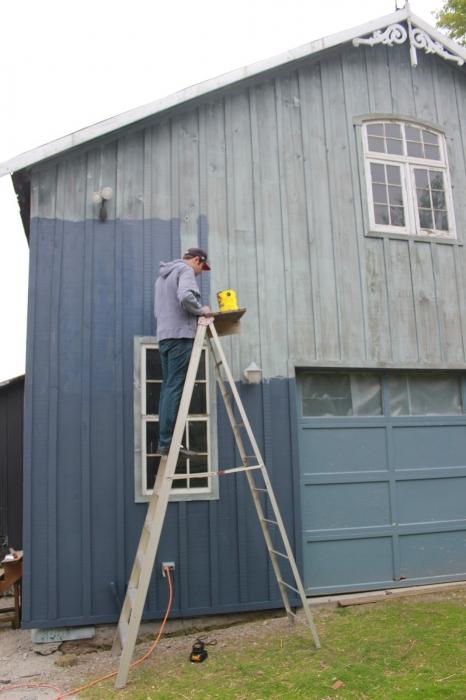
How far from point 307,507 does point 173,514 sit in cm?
138

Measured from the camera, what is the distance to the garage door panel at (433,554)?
601cm

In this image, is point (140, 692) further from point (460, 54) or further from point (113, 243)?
point (460, 54)

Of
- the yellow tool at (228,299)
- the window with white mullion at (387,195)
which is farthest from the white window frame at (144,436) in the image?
the window with white mullion at (387,195)

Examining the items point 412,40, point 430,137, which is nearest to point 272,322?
point 430,137

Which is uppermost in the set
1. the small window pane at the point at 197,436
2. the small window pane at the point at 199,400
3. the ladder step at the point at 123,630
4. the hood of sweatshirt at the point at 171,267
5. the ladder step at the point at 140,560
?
the hood of sweatshirt at the point at 171,267

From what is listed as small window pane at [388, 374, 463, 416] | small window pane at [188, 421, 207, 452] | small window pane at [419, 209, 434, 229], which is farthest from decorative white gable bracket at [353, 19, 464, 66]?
small window pane at [188, 421, 207, 452]

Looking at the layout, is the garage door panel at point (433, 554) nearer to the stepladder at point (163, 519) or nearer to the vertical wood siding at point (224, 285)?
the stepladder at point (163, 519)

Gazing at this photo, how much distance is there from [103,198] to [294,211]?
203 centimetres

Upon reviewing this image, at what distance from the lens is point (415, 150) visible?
22.6ft

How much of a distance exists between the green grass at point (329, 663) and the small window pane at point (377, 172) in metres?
4.57

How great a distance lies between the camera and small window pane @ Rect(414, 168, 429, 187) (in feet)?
22.4

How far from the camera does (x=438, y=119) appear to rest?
23.1 feet

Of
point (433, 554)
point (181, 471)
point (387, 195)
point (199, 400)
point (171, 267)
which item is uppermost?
point (387, 195)

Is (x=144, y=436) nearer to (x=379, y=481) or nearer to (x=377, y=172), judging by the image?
(x=379, y=481)
